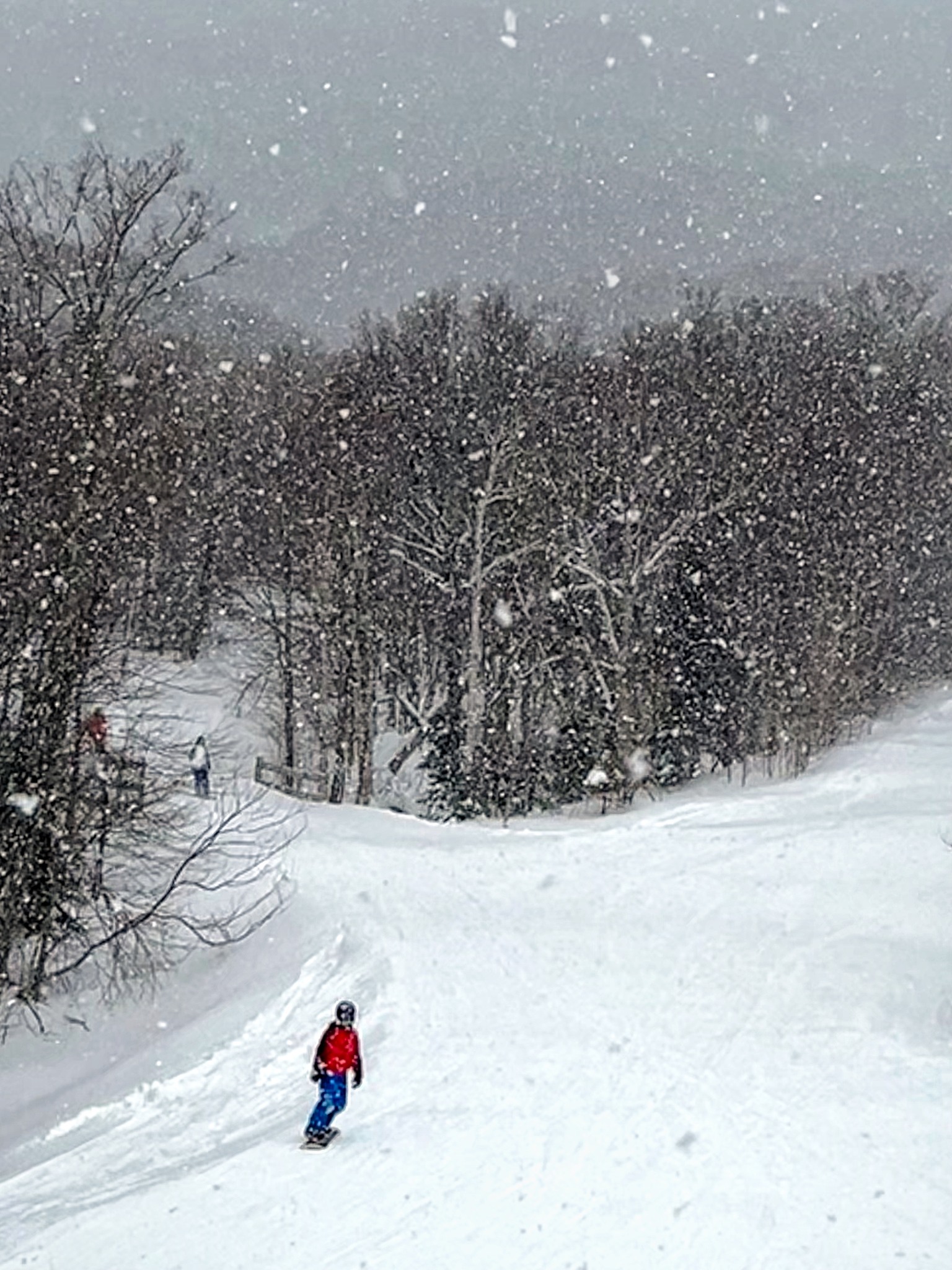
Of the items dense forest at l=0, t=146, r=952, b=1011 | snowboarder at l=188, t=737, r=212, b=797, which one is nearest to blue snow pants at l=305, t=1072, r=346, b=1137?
snowboarder at l=188, t=737, r=212, b=797

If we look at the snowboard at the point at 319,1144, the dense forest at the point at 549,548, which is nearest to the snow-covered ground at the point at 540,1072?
the snowboard at the point at 319,1144

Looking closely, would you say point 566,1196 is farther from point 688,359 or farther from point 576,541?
point 688,359

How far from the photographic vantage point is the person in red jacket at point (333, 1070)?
38.9 feet

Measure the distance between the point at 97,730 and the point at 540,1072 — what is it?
806 cm

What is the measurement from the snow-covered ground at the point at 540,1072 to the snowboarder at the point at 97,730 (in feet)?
11.3

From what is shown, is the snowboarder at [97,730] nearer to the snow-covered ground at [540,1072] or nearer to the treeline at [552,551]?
the snow-covered ground at [540,1072]

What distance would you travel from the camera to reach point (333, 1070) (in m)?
11.8

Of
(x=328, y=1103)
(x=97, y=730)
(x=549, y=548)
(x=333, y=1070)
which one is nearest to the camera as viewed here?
(x=333, y=1070)

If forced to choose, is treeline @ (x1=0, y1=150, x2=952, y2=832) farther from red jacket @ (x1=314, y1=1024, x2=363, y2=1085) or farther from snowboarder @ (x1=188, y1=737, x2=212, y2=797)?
red jacket @ (x1=314, y1=1024, x2=363, y2=1085)

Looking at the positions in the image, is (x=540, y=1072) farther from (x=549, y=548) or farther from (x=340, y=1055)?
(x=549, y=548)

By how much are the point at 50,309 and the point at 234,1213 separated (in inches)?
722

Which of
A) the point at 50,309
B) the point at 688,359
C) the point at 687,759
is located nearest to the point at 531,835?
the point at 687,759

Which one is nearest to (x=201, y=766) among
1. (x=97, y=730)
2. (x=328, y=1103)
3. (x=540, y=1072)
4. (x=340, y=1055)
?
(x=97, y=730)

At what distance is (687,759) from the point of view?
33.1m
